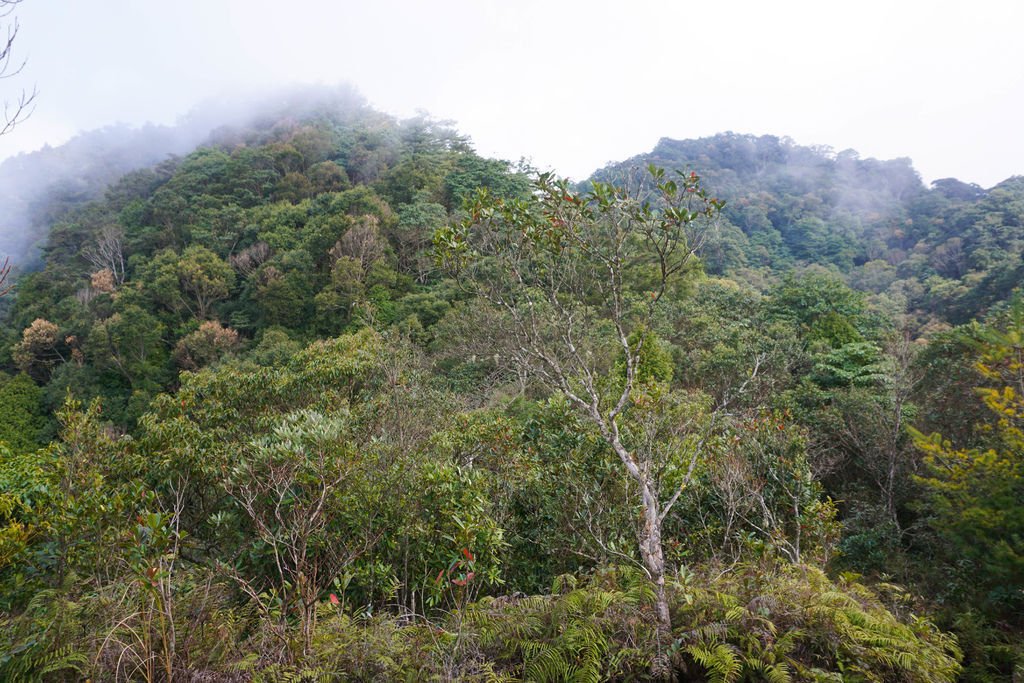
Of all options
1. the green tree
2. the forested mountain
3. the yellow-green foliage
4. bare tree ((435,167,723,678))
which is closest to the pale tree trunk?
bare tree ((435,167,723,678))

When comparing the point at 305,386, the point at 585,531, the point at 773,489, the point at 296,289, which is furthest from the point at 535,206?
the point at 296,289

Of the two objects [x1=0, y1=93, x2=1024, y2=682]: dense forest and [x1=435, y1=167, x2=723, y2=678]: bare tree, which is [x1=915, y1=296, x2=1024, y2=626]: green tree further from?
[x1=435, y1=167, x2=723, y2=678]: bare tree

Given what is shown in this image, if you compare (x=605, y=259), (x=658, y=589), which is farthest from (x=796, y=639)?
(x=605, y=259)

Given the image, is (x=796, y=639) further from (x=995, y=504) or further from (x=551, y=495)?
(x=995, y=504)

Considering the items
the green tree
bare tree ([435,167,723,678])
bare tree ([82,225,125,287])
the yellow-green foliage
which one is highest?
bare tree ([435,167,723,678])

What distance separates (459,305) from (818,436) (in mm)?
11552

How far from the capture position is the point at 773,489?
6434mm

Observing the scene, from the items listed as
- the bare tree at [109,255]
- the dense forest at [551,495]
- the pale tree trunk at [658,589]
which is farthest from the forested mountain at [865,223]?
the bare tree at [109,255]

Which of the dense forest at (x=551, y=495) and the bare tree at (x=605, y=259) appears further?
the bare tree at (x=605, y=259)

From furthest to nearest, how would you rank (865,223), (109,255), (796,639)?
1. (865,223)
2. (109,255)
3. (796,639)

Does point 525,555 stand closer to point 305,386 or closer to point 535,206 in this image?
point 535,206

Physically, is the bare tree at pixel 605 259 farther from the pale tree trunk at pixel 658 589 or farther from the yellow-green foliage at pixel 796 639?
the yellow-green foliage at pixel 796 639

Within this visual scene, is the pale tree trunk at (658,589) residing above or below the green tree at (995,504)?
above

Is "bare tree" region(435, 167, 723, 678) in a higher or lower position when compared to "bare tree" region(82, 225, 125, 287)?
higher
